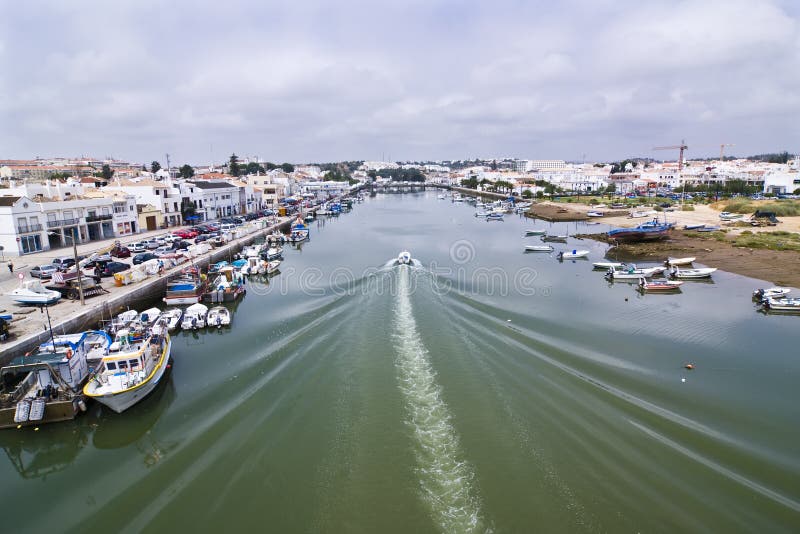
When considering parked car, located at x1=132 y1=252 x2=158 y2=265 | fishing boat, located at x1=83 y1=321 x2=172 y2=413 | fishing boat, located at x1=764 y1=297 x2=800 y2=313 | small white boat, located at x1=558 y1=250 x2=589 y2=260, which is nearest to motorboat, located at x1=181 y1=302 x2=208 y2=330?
fishing boat, located at x1=83 y1=321 x2=172 y2=413

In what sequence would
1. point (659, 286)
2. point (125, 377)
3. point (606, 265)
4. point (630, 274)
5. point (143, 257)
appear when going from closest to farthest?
point (125, 377)
point (659, 286)
point (143, 257)
point (630, 274)
point (606, 265)

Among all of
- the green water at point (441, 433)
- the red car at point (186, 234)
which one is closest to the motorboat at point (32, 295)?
the green water at point (441, 433)

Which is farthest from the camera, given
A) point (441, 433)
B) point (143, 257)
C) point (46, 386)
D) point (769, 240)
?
point (769, 240)

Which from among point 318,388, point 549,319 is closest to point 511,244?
point 549,319

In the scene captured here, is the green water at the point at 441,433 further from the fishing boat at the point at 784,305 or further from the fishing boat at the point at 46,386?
the fishing boat at the point at 784,305

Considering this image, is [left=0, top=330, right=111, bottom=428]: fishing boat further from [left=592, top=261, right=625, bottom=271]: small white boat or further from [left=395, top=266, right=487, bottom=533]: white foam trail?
[left=592, top=261, right=625, bottom=271]: small white boat

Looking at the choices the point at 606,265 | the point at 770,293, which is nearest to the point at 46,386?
the point at 770,293

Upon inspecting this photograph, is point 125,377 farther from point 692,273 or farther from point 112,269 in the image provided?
point 692,273
